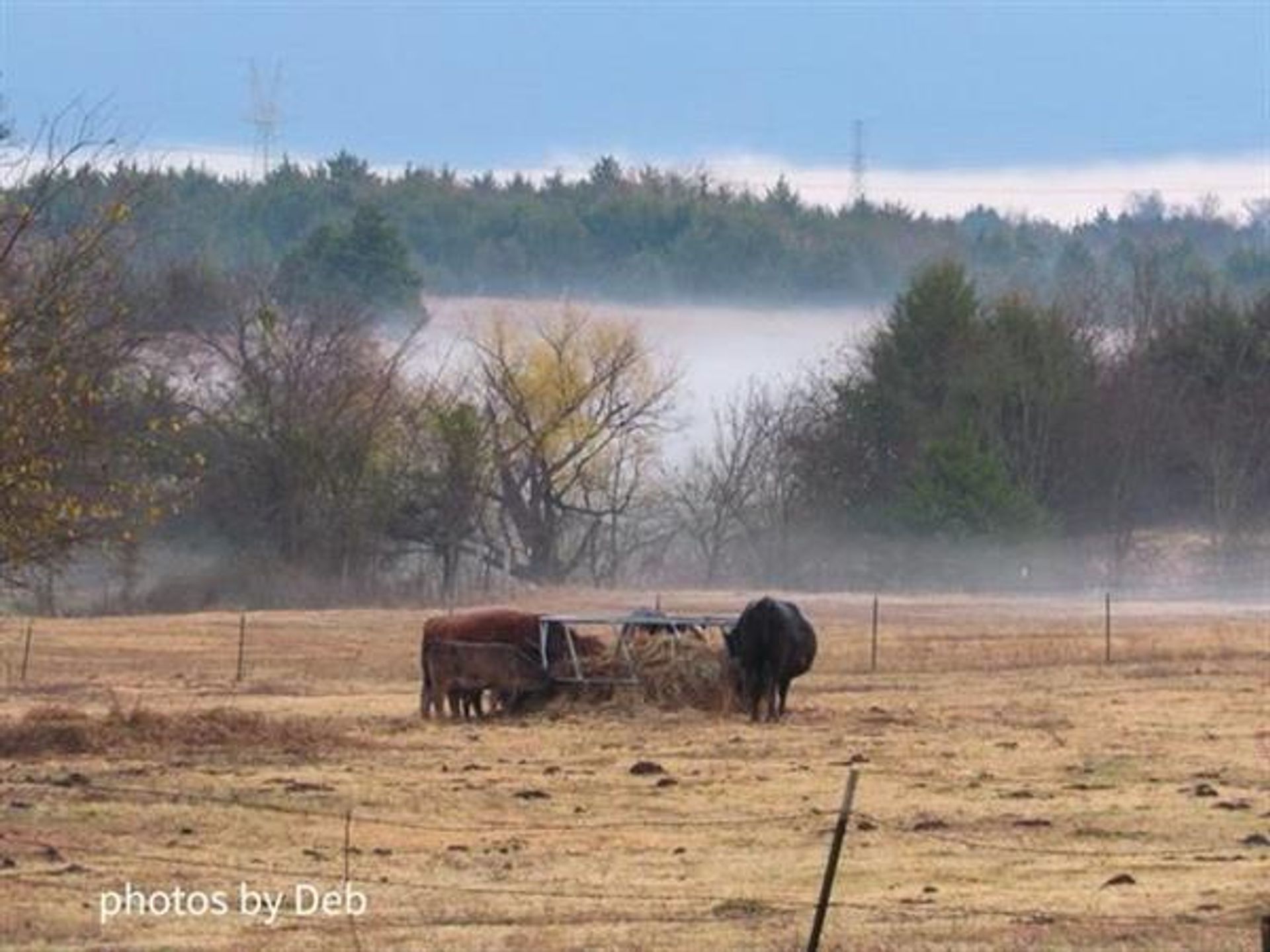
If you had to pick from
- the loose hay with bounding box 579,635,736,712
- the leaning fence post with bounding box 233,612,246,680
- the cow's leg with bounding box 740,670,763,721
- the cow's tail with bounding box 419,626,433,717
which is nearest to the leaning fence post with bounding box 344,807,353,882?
the cow's tail with bounding box 419,626,433,717

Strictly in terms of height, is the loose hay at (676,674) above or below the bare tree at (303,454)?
below

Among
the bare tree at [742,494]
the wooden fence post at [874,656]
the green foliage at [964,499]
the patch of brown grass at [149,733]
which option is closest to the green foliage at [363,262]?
the bare tree at [742,494]

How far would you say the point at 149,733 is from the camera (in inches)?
1289

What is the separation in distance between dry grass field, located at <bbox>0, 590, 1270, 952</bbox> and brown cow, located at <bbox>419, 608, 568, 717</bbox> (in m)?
0.83

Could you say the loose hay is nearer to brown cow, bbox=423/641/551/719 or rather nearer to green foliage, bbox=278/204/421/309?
brown cow, bbox=423/641/551/719

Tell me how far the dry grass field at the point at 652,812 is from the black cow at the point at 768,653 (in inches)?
22.6

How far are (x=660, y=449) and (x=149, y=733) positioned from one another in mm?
66712

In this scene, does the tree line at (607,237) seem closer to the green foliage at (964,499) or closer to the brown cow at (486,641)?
the green foliage at (964,499)

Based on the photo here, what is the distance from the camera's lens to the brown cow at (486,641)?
130 ft

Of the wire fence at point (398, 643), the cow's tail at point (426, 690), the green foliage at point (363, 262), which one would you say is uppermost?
the green foliage at point (363, 262)

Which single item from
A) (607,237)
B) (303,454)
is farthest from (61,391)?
(607,237)

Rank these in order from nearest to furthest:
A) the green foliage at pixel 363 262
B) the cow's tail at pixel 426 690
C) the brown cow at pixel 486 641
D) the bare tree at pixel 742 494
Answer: the cow's tail at pixel 426 690, the brown cow at pixel 486 641, the bare tree at pixel 742 494, the green foliage at pixel 363 262

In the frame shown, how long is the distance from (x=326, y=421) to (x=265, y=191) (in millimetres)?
88178

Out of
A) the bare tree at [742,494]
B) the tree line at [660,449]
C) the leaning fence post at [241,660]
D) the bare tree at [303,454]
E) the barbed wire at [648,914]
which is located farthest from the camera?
the bare tree at [742,494]
